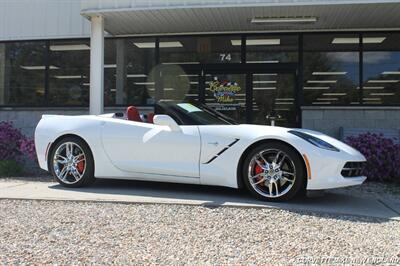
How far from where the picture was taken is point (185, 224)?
5219 millimetres

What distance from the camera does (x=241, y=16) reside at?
33.0ft

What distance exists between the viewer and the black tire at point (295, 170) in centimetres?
615

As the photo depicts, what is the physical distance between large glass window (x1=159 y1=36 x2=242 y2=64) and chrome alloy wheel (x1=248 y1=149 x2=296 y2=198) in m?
5.70

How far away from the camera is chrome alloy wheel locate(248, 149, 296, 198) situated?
20.5 feet

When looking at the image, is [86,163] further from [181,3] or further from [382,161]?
[382,161]

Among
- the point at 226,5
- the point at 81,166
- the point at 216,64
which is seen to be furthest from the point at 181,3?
the point at 81,166

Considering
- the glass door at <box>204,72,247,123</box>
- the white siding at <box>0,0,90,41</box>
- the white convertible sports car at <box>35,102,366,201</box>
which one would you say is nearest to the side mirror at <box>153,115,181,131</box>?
the white convertible sports car at <box>35,102,366,201</box>

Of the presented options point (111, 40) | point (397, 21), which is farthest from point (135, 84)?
point (397, 21)

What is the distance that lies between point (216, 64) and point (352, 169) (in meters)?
6.05

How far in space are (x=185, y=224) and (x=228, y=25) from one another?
21.7 ft

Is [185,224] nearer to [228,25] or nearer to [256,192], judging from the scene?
[256,192]

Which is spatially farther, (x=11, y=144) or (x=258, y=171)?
(x=11, y=144)

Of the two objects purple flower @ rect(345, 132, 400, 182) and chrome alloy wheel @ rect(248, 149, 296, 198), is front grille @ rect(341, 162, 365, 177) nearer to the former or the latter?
chrome alloy wheel @ rect(248, 149, 296, 198)

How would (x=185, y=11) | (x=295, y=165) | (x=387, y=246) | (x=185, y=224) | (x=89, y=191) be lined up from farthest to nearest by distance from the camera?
1. (x=185, y=11)
2. (x=89, y=191)
3. (x=295, y=165)
4. (x=185, y=224)
5. (x=387, y=246)
